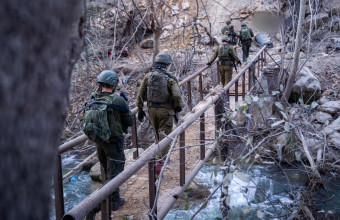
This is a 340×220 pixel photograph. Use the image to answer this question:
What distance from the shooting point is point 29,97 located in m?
0.62

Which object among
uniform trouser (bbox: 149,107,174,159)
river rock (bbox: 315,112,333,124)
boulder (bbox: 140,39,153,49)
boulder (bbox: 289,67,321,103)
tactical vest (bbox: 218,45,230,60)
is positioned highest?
boulder (bbox: 140,39,153,49)

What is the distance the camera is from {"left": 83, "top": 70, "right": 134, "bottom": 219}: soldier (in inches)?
141

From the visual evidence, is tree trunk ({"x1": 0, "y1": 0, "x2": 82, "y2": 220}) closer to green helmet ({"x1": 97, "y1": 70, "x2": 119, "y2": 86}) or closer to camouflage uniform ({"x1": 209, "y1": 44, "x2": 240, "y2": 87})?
green helmet ({"x1": 97, "y1": 70, "x2": 119, "y2": 86})

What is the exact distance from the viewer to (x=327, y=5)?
56.2 feet

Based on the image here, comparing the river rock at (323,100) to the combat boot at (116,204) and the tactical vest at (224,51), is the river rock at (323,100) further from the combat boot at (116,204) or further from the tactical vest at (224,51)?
the combat boot at (116,204)

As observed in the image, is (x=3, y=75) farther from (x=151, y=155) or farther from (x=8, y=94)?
(x=151, y=155)

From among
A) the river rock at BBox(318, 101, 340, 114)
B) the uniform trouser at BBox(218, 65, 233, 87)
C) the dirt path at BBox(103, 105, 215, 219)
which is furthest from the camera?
the river rock at BBox(318, 101, 340, 114)

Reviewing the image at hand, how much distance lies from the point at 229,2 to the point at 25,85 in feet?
65.7

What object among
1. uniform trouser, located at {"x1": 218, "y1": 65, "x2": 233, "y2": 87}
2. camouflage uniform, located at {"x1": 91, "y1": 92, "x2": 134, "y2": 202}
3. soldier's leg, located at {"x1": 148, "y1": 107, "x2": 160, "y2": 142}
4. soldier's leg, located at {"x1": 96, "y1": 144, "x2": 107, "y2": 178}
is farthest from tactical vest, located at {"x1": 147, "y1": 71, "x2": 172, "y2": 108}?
uniform trouser, located at {"x1": 218, "y1": 65, "x2": 233, "y2": 87}

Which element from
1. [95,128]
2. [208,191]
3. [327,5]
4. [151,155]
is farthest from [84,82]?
[327,5]

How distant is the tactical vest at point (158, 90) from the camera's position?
4.68 m

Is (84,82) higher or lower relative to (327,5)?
lower

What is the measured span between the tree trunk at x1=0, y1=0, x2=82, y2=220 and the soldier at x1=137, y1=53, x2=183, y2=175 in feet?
12.9

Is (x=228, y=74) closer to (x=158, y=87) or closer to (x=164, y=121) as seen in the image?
(x=164, y=121)
